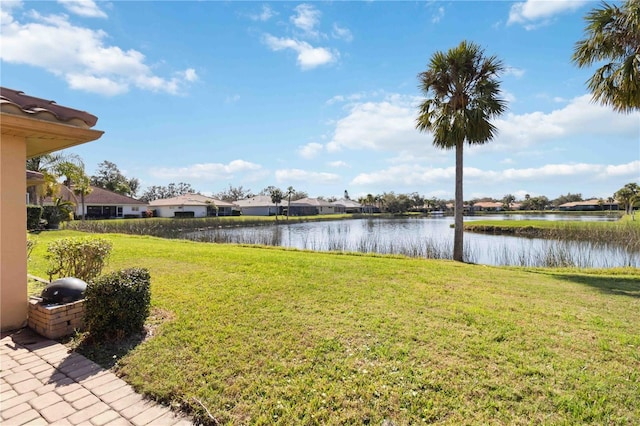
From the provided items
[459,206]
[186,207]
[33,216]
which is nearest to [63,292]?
[459,206]

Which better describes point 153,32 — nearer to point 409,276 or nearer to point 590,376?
point 409,276

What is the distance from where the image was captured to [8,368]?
9.37 ft

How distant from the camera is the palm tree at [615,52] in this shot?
7094mm

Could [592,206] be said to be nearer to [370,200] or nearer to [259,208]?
[370,200]

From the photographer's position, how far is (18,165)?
359 centimetres

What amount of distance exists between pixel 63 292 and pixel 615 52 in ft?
39.8

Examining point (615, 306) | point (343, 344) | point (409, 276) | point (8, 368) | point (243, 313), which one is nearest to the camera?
point (8, 368)

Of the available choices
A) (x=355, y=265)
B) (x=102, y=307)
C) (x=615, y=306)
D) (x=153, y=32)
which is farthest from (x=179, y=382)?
(x=153, y=32)

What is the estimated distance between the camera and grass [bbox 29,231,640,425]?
90.3 inches

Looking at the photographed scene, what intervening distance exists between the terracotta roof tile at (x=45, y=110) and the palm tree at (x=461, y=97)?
391 inches

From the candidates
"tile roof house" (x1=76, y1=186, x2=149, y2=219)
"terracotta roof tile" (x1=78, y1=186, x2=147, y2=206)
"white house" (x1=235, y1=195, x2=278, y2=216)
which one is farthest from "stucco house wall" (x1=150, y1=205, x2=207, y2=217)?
"white house" (x1=235, y1=195, x2=278, y2=216)

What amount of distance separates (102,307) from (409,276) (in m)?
5.19

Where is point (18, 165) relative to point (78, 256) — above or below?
above

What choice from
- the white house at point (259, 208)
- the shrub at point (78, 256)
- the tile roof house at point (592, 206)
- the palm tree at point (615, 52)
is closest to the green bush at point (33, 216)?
the shrub at point (78, 256)
